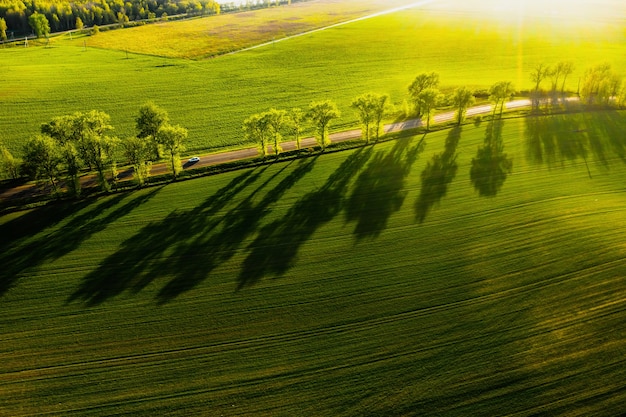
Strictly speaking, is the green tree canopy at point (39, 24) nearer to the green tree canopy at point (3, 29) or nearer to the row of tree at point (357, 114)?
the green tree canopy at point (3, 29)

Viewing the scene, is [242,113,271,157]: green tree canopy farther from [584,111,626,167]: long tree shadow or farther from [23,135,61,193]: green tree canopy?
[584,111,626,167]: long tree shadow

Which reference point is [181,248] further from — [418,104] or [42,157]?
[418,104]

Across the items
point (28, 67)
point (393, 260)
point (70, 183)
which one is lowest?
point (393, 260)

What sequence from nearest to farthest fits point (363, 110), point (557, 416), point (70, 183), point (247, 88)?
point (557, 416) → point (70, 183) → point (363, 110) → point (247, 88)

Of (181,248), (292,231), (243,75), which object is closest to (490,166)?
(292,231)

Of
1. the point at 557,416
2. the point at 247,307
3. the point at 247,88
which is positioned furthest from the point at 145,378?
the point at 247,88

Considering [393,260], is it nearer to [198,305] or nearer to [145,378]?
[198,305]

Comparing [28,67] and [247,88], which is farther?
[28,67]
